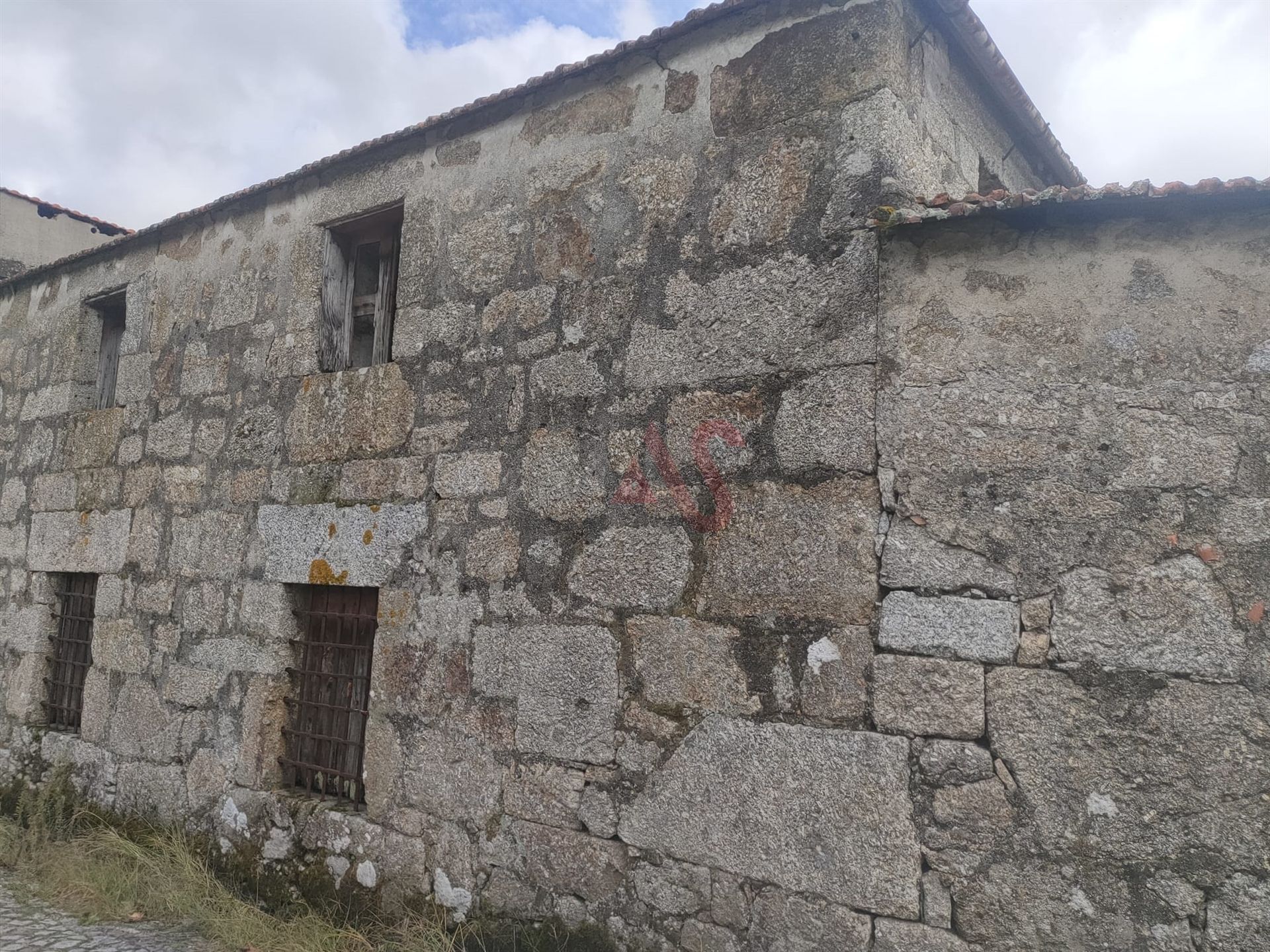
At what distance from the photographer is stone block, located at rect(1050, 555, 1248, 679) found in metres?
2.44

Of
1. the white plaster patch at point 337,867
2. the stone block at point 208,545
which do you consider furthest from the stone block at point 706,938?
the stone block at point 208,545

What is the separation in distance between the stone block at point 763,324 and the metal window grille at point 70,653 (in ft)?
14.0

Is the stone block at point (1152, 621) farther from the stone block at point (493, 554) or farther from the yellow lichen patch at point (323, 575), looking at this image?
the yellow lichen patch at point (323, 575)

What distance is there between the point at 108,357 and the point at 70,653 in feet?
6.44

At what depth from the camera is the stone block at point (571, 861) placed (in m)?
3.25

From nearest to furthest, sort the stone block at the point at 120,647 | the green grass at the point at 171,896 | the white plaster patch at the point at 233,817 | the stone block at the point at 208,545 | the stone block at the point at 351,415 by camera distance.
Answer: the green grass at the point at 171,896 → the stone block at the point at 351,415 → the white plaster patch at the point at 233,817 → the stone block at the point at 208,545 → the stone block at the point at 120,647

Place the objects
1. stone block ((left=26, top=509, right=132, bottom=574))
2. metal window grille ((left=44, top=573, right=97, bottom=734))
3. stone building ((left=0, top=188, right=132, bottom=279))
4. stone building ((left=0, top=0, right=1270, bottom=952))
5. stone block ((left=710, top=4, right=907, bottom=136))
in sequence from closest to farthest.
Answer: stone building ((left=0, top=0, right=1270, bottom=952)) → stone block ((left=710, top=4, right=907, bottom=136)) → stone block ((left=26, top=509, right=132, bottom=574)) → metal window grille ((left=44, top=573, right=97, bottom=734)) → stone building ((left=0, top=188, right=132, bottom=279))

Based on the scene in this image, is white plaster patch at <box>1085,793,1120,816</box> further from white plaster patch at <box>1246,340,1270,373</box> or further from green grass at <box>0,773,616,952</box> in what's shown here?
green grass at <box>0,773,616,952</box>

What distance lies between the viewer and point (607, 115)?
12.4 ft

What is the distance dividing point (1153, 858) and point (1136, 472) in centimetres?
105

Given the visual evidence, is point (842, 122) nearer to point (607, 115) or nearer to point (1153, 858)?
point (607, 115)

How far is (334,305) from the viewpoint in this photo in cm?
477

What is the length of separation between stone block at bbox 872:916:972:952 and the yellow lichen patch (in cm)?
268

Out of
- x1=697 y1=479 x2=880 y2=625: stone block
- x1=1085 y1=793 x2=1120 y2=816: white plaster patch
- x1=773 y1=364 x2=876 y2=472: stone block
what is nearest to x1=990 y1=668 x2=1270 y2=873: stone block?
x1=1085 y1=793 x2=1120 y2=816: white plaster patch
